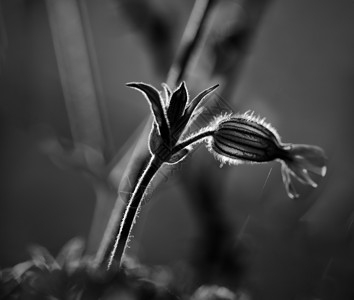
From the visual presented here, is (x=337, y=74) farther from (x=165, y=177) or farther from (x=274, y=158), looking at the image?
(x=274, y=158)

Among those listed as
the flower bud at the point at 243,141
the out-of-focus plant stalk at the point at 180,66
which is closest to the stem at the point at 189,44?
the out-of-focus plant stalk at the point at 180,66

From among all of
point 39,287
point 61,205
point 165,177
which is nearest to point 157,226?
point 61,205

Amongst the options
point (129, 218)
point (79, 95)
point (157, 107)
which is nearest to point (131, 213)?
point (129, 218)

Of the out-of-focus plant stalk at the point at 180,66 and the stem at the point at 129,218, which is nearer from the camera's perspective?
the stem at the point at 129,218

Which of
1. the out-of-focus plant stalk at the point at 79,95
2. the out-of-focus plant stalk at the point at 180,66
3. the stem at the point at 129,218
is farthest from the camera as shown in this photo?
the out-of-focus plant stalk at the point at 79,95

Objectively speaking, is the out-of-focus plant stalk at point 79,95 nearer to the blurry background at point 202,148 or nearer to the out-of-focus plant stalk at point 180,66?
the blurry background at point 202,148

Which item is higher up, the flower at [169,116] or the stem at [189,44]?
the stem at [189,44]

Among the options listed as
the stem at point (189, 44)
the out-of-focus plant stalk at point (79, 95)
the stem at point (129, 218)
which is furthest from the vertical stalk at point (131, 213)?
the out-of-focus plant stalk at point (79, 95)

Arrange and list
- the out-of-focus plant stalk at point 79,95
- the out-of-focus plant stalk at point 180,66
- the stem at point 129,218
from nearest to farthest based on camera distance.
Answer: the stem at point 129,218 → the out-of-focus plant stalk at point 180,66 → the out-of-focus plant stalk at point 79,95
